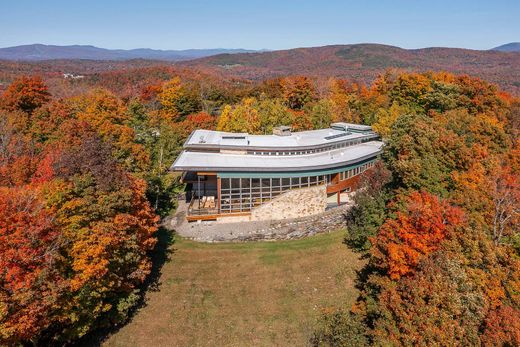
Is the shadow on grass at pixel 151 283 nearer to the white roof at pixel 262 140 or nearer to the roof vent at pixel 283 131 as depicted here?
the white roof at pixel 262 140

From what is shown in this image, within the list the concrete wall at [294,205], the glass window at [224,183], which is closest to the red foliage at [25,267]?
the glass window at [224,183]

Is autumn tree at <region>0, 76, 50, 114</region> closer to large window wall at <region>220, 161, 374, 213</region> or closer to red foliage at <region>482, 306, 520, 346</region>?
large window wall at <region>220, 161, 374, 213</region>

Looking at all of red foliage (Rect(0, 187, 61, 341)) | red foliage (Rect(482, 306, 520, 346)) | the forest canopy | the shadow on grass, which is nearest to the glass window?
the shadow on grass

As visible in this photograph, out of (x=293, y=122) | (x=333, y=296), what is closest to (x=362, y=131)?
(x=293, y=122)

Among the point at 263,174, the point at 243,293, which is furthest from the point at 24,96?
the point at 243,293

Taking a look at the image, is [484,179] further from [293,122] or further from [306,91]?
[306,91]
